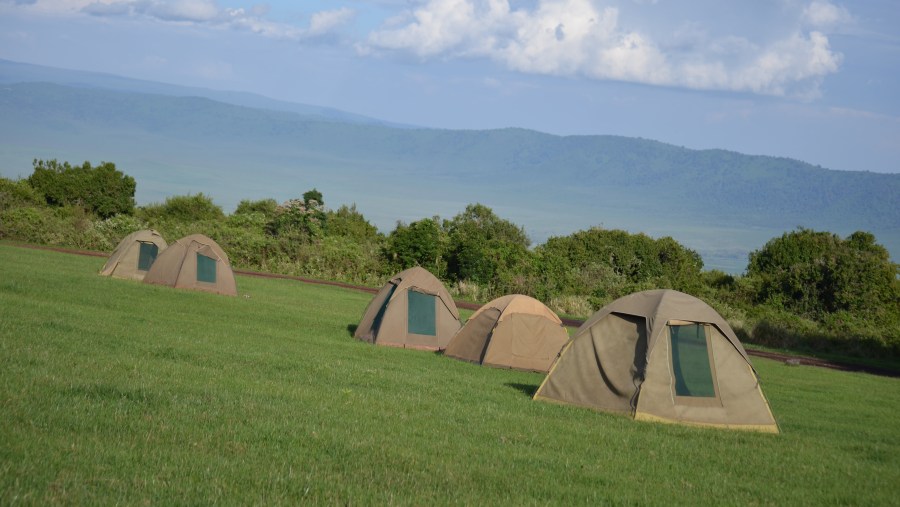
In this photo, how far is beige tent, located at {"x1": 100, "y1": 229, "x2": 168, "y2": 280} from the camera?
108 ft

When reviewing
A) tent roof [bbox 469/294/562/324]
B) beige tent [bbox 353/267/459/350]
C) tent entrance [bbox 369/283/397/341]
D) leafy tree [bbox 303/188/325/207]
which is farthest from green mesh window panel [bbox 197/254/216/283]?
leafy tree [bbox 303/188/325/207]

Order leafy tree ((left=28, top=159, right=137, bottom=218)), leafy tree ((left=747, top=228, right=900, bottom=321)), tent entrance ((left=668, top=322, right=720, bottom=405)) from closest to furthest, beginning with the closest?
tent entrance ((left=668, top=322, right=720, bottom=405)), leafy tree ((left=747, top=228, right=900, bottom=321)), leafy tree ((left=28, top=159, right=137, bottom=218))

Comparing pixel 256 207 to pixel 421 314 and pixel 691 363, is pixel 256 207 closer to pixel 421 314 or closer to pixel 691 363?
pixel 421 314

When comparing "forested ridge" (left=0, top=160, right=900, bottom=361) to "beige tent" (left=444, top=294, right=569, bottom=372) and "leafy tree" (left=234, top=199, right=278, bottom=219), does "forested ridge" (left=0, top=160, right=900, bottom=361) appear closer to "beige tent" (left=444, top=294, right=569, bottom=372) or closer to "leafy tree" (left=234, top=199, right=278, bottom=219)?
"leafy tree" (left=234, top=199, right=278, bottom=219)

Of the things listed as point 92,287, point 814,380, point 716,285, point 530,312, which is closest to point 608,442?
point 530,312

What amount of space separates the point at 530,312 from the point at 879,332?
767 inches

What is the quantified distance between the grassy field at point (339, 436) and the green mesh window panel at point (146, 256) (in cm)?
1240

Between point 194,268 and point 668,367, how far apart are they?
1996 centimetres

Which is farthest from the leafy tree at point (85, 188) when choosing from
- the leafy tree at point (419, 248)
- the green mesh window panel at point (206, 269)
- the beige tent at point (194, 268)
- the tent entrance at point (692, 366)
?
the tent entrance at point (692, 366)

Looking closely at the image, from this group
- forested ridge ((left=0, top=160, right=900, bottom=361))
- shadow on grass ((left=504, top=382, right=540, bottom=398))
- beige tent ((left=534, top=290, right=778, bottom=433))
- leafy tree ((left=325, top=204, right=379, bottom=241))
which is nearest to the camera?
beige tent ((left=534, top=290, right=778, bottom=433))

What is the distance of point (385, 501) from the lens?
845cm

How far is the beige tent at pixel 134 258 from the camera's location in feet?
108

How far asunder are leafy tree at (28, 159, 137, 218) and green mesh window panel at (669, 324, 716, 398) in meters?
49.7

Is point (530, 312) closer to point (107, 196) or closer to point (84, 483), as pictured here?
point (84, 483)
